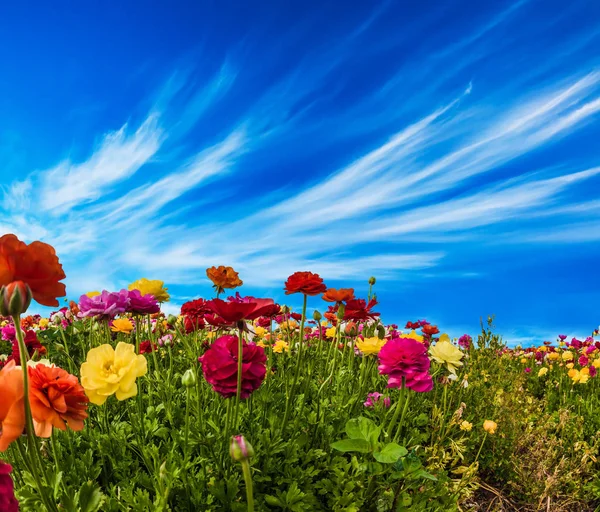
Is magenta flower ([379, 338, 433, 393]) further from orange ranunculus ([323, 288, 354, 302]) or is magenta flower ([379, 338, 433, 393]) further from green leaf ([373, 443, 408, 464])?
orange ranunculus ([323, 288, 354, 302])

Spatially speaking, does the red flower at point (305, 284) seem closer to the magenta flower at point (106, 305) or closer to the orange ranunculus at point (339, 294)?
the orange ranunculus at point (339, 294)

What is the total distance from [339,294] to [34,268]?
1.92m


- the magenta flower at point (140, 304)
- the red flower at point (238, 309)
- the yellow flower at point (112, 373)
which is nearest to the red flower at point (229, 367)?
the red flower at point (238, 309)

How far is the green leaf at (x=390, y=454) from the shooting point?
1894 millimetres

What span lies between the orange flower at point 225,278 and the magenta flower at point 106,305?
60cm

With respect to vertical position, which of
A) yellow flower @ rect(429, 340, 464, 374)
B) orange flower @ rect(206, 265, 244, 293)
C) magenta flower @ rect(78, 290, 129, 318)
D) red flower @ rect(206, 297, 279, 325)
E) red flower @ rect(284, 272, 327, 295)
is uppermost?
orange flower @ rect(206, 265, 244, 293)

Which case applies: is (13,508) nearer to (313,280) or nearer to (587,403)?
(313,280)

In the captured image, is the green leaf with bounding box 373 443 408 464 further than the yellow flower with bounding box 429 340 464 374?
No

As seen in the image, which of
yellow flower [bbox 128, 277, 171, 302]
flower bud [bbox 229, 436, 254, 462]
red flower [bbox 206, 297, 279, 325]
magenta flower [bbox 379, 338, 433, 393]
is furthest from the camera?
yellow flower [bbox 128, 277, 171, 302]

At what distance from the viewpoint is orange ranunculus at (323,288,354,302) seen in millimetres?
2973

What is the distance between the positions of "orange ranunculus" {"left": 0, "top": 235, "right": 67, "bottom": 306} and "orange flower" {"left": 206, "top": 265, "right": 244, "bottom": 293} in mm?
1652

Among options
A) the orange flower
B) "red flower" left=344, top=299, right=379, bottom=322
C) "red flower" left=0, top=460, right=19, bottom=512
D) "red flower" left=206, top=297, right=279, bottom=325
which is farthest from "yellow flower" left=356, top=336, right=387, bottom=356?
"red flower" left=0, top=460, right=19, bottom=512

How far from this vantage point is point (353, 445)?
78.4 inches

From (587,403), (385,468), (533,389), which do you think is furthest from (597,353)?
(385,468)
